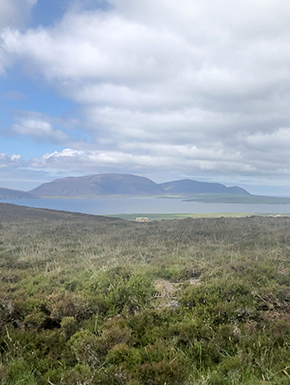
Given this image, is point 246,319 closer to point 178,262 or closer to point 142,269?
point 142,269

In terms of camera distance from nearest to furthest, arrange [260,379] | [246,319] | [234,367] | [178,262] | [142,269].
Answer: [260,379] → [234,367] → [246,319] → [142,269] → [178,262]

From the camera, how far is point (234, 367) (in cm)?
441

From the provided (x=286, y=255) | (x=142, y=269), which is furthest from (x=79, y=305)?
(x=286, y=255)

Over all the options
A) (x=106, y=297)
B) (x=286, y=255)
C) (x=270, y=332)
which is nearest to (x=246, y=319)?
(x=270, y=332)

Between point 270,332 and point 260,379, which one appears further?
point 270,332

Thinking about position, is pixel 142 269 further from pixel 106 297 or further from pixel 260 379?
pixel 260 379

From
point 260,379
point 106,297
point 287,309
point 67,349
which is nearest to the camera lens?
point 260,379

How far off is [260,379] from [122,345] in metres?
2.33

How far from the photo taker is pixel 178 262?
11781 mm

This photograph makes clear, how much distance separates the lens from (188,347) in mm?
5211

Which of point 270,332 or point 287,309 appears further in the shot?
point 287,309

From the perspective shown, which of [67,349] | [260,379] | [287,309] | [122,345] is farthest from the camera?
[287,309]

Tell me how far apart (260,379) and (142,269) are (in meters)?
6.12

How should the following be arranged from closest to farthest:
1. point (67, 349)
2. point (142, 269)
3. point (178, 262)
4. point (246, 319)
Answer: point (67, 349)
point (246, 319)
point (142, 269)
point (178, 262)
